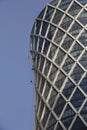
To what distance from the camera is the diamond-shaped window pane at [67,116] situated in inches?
6147

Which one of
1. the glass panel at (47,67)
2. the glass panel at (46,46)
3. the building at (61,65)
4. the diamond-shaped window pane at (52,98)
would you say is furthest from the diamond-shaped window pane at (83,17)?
the diamond-shaped window pane at (52,98)

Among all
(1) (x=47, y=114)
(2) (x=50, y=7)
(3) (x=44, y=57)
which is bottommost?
(1) (x=47, y=114)

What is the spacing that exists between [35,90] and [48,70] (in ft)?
18.6

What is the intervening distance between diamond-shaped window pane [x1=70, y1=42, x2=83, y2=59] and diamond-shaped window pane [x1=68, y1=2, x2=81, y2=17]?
26.0ft

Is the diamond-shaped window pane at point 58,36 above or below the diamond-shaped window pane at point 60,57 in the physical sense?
above

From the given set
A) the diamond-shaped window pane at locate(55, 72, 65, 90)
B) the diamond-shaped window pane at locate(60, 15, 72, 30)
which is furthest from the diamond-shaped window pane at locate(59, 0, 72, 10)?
the diamond-shaped window pane at locate(55, 72, 65, 90)

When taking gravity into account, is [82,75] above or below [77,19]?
below

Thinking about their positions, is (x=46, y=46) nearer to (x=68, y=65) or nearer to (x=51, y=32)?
(x=51, y=32)

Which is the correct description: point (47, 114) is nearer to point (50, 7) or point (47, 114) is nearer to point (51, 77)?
point (51, 77)

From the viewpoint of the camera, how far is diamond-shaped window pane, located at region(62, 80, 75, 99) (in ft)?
518

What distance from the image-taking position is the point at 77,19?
545ft

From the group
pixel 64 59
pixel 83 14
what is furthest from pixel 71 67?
pixel 83 14

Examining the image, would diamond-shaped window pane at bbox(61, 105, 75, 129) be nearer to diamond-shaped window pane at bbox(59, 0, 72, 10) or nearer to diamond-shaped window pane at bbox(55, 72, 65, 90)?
diamond-shaped window pane at bbox(55, 72, 65, 90)

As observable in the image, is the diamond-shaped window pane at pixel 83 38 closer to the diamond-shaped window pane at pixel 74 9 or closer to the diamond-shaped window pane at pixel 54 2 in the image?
the diamond-shaped window pane at pixel 74 9
